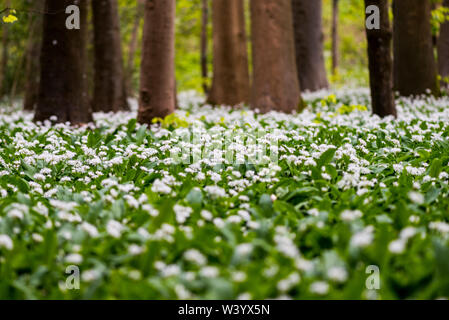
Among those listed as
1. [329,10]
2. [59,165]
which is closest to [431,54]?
A: [59,165]

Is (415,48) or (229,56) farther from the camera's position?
(229,56)

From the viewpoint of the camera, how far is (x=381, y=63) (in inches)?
297

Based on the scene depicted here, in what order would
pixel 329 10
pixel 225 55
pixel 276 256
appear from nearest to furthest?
pixel 276 256
pixel 225 55
pixel 329 10

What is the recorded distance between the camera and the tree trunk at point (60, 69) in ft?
25.7

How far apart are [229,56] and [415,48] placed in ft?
15.9

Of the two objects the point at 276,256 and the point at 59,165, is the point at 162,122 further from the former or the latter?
the point at 276,256

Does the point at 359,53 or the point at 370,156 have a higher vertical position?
the point at 359,53

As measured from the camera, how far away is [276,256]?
2.60 meters

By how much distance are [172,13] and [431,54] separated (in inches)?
242

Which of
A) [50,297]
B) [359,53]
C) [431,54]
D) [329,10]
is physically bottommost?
[50,297]

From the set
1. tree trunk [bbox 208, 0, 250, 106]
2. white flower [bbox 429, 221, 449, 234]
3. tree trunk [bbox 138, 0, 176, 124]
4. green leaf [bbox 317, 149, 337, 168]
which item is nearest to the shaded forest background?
tree trunk [bbox 208, 0, 250, 106]

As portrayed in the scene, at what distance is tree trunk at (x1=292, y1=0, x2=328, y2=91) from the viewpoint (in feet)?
45.6

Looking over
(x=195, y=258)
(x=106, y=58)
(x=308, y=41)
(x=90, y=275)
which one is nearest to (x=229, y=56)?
(x=308, y=41)

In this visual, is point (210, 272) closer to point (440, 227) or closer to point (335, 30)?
point (440, 227)
